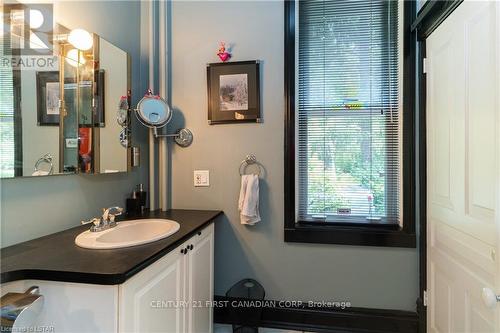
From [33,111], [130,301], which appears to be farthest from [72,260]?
[33,111]

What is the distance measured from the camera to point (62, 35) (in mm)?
1276

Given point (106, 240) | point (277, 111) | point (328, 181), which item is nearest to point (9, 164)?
point (106, 240)

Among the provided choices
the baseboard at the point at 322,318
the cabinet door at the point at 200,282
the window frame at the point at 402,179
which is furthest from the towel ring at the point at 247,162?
the baseboard at the point at 322,318

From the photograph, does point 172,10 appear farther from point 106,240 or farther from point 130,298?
point 130,298

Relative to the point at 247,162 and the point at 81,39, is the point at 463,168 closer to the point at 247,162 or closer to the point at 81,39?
the point at 247,162

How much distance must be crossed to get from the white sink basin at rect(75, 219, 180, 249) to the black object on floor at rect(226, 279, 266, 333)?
79 centimetres

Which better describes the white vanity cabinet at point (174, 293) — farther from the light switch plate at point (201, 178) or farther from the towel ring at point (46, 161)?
the towel ring at point (46, 161)

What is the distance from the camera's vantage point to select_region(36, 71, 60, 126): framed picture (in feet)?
3.80

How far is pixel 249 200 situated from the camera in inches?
69.8

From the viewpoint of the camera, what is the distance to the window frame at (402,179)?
5.59 feet

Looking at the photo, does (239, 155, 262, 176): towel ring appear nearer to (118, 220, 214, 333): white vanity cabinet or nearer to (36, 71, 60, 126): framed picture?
(118, 220, 214, 333): white vanity cabinet

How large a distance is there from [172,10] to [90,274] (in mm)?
1983

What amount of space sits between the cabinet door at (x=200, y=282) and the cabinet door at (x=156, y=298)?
93 mm

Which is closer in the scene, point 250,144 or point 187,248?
point 187,248
